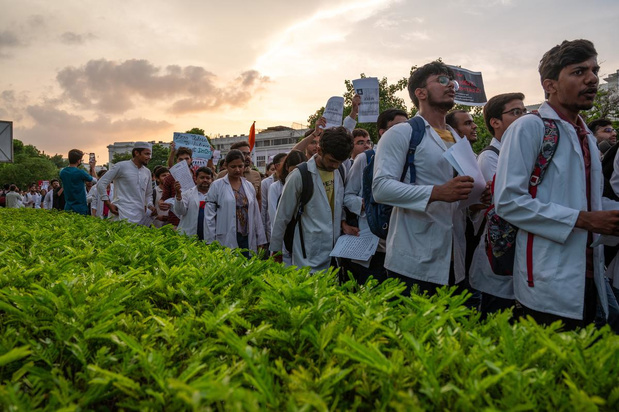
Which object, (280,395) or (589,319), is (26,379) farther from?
(589,319)

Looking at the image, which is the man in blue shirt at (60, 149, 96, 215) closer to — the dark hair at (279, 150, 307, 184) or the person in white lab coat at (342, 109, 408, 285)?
the dark hair at (279, 150, 307, 184)

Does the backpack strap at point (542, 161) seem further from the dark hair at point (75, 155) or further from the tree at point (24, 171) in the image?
the tree at point (24, 171)

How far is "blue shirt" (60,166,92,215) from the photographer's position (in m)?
9.92

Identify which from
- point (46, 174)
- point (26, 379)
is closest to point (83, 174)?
point (26, 379)

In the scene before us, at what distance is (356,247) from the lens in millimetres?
4594

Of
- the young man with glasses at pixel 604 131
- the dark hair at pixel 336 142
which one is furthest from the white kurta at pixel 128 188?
the young man with glasses at pixel 604 131

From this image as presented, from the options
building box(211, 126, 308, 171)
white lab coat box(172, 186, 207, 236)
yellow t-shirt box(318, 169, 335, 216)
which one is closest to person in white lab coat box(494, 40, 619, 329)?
yellow t-shirt box(318, 169, 335, 216)

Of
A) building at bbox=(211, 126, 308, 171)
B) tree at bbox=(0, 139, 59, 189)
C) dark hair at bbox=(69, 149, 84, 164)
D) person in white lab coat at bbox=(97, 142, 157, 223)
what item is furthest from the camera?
building at bbox=(211, 126, 308, 171)

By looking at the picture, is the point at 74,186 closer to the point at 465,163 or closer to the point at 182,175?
the point at 182,175

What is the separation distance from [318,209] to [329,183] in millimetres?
325

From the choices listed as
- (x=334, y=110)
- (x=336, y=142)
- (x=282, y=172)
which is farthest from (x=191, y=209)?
(x=336, y=142)

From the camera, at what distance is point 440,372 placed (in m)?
1.33

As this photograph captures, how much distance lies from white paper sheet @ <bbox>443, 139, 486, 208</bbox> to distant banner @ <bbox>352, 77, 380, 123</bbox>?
145 inches

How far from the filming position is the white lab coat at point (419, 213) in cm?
316
